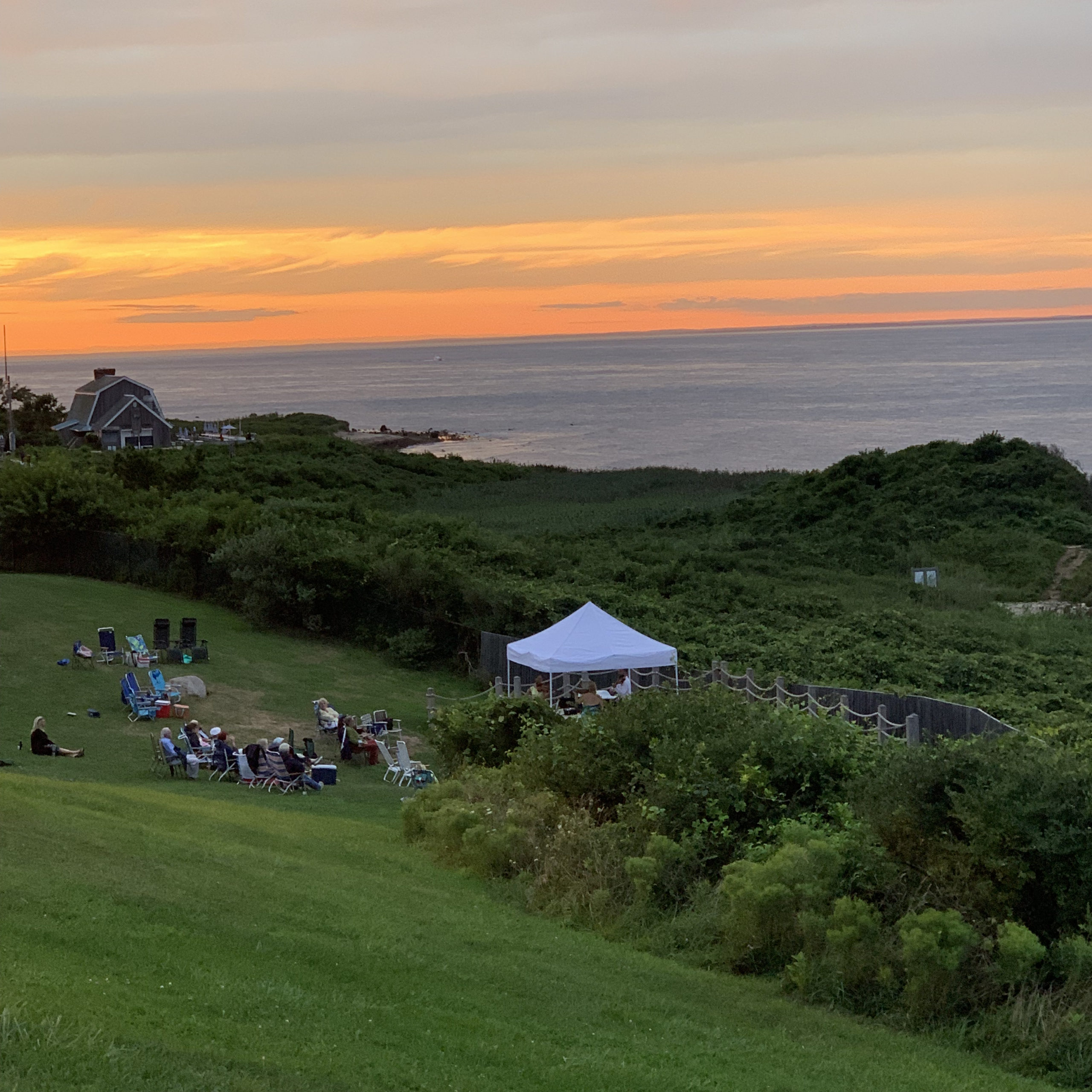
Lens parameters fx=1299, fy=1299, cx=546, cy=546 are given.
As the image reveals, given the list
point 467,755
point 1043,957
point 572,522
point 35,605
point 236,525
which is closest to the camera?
point 1043,957

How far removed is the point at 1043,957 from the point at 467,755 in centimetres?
950

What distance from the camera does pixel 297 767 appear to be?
1777 centimetres

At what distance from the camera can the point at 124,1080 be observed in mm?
5918

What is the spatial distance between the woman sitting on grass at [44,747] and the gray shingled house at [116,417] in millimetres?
63668

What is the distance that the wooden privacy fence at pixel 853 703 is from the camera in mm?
17500

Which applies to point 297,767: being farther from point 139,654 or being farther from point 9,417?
point 9,417

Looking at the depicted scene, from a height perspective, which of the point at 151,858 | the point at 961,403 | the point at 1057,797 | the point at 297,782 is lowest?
the point at 297,782

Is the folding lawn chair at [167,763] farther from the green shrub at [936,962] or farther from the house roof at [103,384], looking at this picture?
the house roof at [103,384]

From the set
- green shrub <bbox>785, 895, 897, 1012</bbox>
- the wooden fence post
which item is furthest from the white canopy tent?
Answer: green shrub <bbox>785, 895, 897, 1012</bbox>

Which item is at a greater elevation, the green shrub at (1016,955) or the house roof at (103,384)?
the house roof at (103,384)

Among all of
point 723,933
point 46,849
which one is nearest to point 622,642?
point 723,933

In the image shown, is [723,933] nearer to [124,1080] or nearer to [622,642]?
[124,1080]

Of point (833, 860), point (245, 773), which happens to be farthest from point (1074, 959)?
point (245, 773)

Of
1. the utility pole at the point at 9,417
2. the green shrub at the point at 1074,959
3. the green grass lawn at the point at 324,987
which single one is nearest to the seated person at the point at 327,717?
the green grass lawn at the point at 324,987
